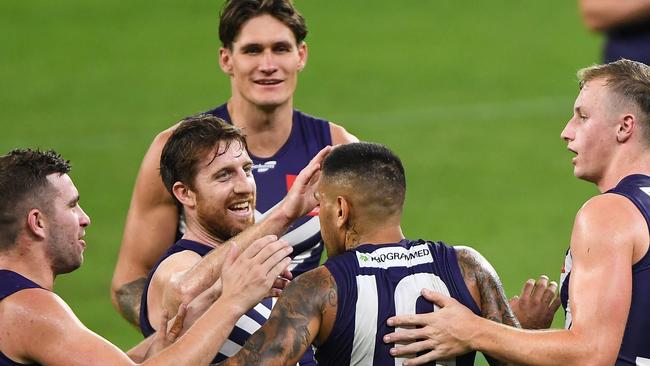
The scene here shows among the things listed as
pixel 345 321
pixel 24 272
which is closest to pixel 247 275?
pixel 345 321

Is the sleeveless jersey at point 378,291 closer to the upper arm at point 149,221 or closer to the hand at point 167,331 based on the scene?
the hand at point 167,331

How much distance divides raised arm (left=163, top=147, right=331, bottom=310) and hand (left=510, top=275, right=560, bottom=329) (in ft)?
3.73

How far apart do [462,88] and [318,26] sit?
266cm

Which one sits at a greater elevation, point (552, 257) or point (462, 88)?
point (462, 88)

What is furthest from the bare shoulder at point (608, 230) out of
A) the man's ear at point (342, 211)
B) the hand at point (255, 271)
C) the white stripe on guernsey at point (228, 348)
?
A: the white stripe on guernsey at point (228, 348)

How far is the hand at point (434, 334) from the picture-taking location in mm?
5641

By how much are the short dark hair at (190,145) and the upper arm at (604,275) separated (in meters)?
A: 1.98

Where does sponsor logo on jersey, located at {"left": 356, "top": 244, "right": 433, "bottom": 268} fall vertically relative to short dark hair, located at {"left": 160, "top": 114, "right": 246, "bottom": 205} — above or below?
below

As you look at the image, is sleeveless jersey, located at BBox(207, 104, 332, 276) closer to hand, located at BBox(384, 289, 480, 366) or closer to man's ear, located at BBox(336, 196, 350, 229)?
man's ear, located at BBox(336, 196, 350, 229)

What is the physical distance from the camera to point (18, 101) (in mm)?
16703

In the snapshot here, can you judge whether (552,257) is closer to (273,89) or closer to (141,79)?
(273,89)

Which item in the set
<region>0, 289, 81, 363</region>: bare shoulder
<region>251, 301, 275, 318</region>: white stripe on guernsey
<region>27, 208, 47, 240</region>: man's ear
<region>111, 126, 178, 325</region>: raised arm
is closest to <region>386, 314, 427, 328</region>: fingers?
<region>251, 301, 275, 318</region>: white stripe on guernsey

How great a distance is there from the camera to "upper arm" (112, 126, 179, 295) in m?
8.07

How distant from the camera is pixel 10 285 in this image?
225 inches
